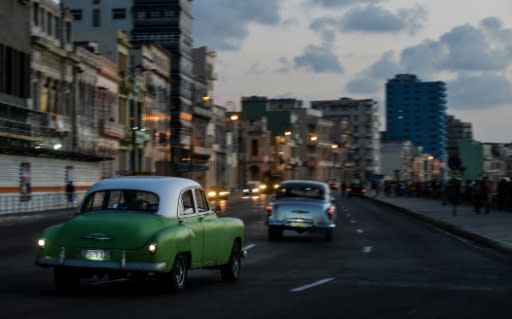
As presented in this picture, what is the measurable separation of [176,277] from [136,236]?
3.57ft

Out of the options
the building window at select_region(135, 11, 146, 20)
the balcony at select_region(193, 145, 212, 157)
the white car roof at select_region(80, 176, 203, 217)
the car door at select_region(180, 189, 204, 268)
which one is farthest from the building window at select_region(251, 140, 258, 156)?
the white car roof at select_region(80, 176, 203, 217)

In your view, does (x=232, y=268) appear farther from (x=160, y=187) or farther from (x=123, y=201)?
(x=123, y=201)

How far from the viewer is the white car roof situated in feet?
45.7

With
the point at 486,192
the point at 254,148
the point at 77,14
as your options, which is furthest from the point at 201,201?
the point at 254,148

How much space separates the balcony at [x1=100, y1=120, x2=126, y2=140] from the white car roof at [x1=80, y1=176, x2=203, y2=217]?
202ft

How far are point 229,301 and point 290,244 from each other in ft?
46.6

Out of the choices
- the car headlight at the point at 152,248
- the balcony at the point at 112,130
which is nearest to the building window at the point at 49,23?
the balcony at the point at 112,130

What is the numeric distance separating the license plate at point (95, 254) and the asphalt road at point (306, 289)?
0.53m

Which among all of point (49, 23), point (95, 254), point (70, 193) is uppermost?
point (49, 23)

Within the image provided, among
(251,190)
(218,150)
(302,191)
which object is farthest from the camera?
(218,150)

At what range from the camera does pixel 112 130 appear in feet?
255

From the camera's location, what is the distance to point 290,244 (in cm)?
2733

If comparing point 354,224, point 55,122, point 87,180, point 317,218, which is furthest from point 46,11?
point 317,218

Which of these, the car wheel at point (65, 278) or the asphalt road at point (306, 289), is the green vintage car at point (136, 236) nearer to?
the car wheel at point (65, 278)
